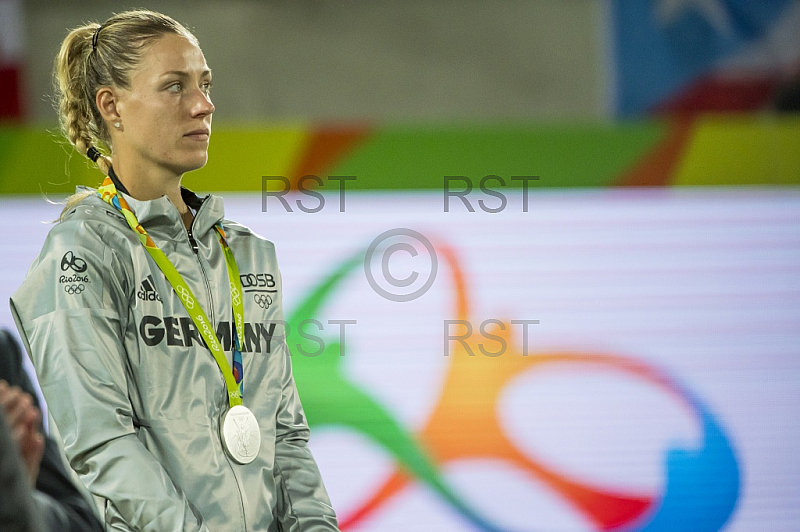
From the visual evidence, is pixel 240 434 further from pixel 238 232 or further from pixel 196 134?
pixel 196 134

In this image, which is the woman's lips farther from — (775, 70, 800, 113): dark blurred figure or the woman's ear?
(775, 70, 800, 113): dark blurred figure

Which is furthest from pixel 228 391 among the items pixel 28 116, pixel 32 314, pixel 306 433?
pixel 28 116

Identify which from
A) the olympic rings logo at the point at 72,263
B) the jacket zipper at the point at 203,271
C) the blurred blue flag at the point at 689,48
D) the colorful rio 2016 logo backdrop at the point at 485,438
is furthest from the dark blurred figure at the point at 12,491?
the blurred blue flag at the point at 689,48

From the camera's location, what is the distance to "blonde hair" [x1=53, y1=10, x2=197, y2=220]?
1.55m

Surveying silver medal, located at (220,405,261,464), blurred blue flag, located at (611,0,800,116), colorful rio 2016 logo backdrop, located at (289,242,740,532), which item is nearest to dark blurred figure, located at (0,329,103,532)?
silver medal, located at (220,405,261,464)

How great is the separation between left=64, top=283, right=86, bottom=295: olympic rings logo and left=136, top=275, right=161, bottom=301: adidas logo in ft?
0.31

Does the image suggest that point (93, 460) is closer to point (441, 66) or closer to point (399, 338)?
point (399, 338)

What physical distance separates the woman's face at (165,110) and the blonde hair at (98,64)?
0.07ft

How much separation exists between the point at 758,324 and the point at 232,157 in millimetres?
2222

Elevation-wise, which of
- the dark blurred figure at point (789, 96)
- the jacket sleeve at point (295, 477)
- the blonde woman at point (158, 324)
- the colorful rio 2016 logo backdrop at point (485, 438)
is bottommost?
the colorful rio 2016 logo backdrop at point (485, 438)

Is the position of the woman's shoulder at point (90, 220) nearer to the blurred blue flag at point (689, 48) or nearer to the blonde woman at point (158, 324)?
the blonde woman at point (158, 324)

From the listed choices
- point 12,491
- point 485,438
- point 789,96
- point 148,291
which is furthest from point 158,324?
point 789,96

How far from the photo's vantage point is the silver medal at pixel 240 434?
145 cm

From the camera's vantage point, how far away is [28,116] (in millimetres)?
5371
